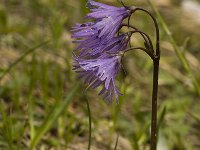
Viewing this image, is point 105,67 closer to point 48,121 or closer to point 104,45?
point 104,45

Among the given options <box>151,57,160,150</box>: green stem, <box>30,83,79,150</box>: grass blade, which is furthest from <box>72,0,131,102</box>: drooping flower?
<box>30,83,79,150</box>: grass blade

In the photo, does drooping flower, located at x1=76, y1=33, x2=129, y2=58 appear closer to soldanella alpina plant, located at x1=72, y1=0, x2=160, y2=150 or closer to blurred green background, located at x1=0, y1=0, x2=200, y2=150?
soldanella alpina plant, located at x1=72, y1=0, x2=160, y2=150

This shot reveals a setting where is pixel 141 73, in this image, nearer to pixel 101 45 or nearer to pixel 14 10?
pixel 14 10

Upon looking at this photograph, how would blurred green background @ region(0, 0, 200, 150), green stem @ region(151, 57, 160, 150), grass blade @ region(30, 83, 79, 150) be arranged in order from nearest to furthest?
green stem @ region(151, 57, 160, 150)
grass blade @ region(30, 83, 79, 150)
blurred green background @ region(0, 0, 200, 150)

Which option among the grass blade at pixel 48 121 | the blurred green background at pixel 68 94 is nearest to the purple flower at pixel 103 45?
the blurred green background at pixel 68 94

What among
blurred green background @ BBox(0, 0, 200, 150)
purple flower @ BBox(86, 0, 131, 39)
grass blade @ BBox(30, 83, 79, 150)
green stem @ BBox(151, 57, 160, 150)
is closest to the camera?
purple flower @ BBox(86, 0, 131, 39)

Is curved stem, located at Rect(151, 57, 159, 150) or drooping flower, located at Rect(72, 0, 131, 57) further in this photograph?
curved stem, located at Rect(151, 57, 159, 150)

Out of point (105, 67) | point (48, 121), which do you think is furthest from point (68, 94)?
point (105, 67)

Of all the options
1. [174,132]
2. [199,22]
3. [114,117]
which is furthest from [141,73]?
[199,22]
